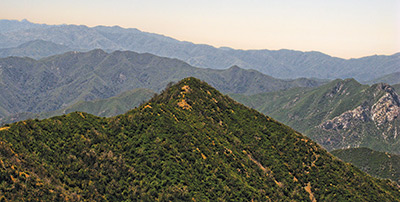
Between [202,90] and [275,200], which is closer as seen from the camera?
[275,200]

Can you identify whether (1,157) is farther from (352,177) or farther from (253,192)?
(352,177)

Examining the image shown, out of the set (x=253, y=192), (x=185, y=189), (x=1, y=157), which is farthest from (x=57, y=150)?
(x=253, y=192)

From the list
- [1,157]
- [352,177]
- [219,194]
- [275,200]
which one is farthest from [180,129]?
[352,177]

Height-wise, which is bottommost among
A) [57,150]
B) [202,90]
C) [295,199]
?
[295,199]

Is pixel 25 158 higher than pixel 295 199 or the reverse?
higher

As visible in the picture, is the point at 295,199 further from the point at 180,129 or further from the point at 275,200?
the point at 180,129

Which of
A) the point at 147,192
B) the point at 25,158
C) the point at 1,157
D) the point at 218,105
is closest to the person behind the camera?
the point at 1,157

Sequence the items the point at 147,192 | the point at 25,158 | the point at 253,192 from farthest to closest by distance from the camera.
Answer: the point at 253,192
the point at 147,192
the point at 25,158
